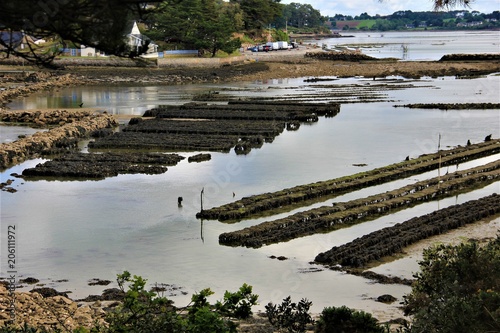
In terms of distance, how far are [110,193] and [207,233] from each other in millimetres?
6120

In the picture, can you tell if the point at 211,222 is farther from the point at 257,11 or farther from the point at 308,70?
the point at 257,11

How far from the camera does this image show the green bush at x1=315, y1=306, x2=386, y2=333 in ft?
37.6

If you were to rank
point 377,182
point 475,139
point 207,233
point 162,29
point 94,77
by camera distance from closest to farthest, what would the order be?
point 207,233, point 377,182, point 475,139, point 94,77, point 162,29

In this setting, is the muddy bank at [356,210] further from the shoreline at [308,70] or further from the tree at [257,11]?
the tree at [257,11]

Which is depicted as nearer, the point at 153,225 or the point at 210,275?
the point at 210,275

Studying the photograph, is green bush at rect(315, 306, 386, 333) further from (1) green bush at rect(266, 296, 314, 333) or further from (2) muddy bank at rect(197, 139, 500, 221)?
(2) muddy bank at rect(197, 139, 500, 221)

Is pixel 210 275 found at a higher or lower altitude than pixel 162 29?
lower

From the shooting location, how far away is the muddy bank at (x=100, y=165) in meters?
29.4

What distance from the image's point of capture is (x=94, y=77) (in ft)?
241

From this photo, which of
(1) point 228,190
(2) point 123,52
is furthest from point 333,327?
(1) point 228,190

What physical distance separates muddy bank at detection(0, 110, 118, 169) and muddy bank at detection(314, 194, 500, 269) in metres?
16.8

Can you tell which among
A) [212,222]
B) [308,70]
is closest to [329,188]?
[212,222]

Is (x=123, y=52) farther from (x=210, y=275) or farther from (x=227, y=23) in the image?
(x=227, y=23)

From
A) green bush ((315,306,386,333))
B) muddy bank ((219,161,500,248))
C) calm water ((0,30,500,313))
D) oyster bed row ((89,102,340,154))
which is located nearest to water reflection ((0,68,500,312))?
calm water ((0,30,500,313))
